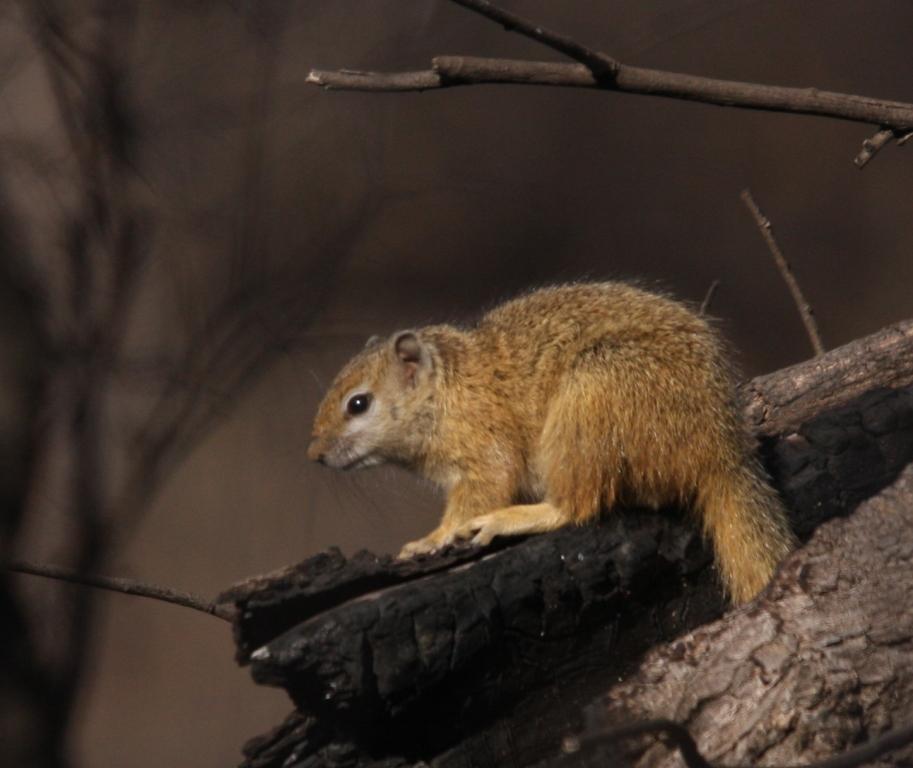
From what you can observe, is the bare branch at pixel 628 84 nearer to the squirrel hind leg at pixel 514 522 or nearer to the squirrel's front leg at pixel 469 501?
the squirrel hind leg at pixel 514 522

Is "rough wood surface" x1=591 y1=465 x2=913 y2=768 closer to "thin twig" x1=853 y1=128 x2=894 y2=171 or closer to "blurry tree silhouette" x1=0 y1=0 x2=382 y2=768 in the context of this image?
"thin twig" x1=853 y1=128 x2=894 y2=171

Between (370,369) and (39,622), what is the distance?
195 cm

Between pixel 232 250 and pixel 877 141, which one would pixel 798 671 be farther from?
pixel 232 250

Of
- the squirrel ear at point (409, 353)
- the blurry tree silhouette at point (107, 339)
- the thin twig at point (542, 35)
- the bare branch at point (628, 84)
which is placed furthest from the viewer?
the blurry tree silhouette at point (107, 339)

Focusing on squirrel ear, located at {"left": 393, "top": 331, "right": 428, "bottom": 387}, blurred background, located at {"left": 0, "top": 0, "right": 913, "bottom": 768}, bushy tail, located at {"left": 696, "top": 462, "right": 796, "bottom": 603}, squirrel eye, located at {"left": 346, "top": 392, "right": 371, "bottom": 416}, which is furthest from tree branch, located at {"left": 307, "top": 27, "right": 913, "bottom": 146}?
blurred background, located at {"left": 0, "top": 0, "right": 913, "bottom": 768}

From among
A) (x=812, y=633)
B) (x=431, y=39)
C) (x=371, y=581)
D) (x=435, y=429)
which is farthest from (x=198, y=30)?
(x=812, y=633)

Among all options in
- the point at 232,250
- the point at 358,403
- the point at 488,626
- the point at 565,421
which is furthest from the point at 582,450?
the point at 232,250

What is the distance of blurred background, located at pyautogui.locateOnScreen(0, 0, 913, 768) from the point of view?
4.61 m

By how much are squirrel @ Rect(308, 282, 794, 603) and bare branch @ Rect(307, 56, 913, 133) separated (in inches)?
26.3

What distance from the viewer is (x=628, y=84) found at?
7.71 feet

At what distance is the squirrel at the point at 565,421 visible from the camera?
2.76 metres

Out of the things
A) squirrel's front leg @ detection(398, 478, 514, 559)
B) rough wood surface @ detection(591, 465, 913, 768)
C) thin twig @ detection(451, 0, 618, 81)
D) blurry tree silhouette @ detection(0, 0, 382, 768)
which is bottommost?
rough wood surface @ detection(591, 465, 913, 768)

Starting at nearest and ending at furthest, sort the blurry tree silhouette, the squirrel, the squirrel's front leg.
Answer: the squirrel < the squirrel's front leg < the blurry tree silhouette

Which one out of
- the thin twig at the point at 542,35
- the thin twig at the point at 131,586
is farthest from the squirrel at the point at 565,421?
the thin twig at the point at 542,35
